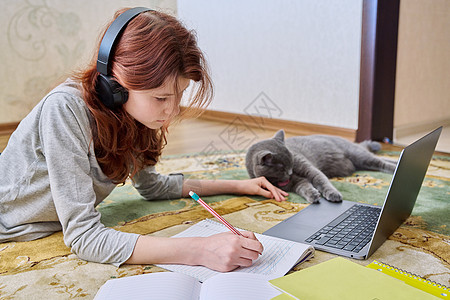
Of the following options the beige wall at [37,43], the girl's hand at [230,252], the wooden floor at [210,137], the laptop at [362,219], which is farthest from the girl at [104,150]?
the beige wall at [37,43]

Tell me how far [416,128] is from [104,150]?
6.57 feet

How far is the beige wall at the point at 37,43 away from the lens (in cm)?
248

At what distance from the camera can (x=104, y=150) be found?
1.13m

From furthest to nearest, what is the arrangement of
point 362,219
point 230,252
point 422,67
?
point 422,67
point 362,219
point 230,252

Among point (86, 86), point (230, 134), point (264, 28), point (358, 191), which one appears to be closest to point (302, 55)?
point (264, 28)

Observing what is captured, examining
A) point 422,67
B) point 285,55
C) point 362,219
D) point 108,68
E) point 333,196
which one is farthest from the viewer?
point 285,55

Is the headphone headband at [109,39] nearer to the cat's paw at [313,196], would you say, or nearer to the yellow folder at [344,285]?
the yellow folder at [344,285]

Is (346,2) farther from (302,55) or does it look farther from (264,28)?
(264,28)

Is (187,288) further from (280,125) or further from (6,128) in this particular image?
(280,125)

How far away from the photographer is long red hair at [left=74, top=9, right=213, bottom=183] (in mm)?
953

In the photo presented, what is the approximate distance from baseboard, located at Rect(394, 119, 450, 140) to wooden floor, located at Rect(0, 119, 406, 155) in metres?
0.14

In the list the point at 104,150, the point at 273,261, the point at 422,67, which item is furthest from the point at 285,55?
Answer: the point at 273,261

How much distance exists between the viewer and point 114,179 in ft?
3.92

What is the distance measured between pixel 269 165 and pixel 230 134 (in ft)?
5.21
